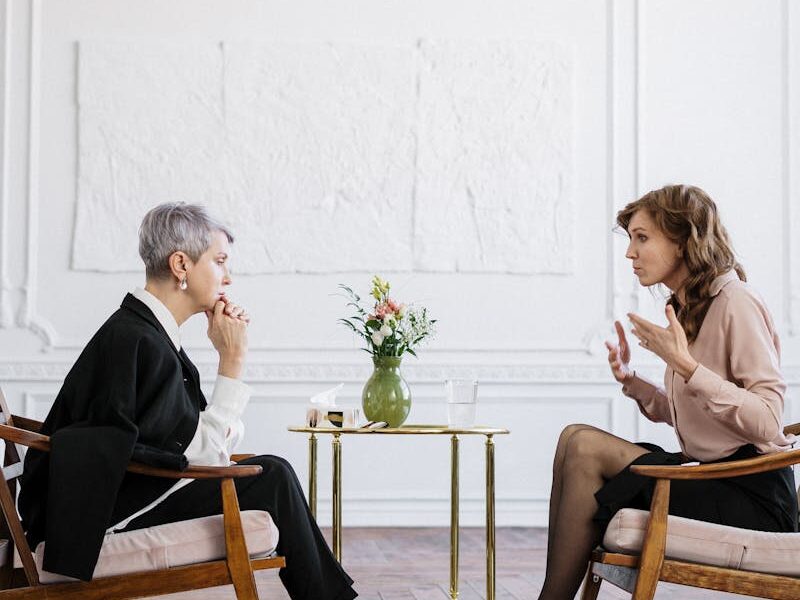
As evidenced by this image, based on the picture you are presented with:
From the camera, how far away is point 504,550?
430cm

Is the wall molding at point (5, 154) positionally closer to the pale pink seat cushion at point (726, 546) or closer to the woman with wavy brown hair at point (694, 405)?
the woman with wavy brown hair at point (694, 405)

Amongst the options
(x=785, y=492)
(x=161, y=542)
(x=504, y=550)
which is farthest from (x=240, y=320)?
(x=504, y=550)

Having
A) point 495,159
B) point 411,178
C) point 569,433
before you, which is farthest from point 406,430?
point 495,159

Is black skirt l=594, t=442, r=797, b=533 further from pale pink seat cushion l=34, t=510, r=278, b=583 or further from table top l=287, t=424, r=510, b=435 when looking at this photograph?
pale pink seat cushion l=34, t=510, r=278, b=583

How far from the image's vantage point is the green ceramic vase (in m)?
3.14

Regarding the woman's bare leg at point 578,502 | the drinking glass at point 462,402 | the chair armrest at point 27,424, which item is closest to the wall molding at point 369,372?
the drinking glass at point 462,402

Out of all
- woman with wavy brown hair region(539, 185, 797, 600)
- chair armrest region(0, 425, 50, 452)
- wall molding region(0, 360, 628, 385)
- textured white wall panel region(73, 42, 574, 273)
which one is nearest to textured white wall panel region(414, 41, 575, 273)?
textured white wall panel region(73, 42, 574, 273)

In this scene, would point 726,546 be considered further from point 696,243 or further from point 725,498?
point 696,243

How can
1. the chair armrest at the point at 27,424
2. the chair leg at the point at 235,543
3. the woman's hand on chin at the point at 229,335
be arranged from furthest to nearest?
the chair armrest at the point at 27,424
the woman's hand on chin at the point at 229,335
the chair leg at the point at 235,543

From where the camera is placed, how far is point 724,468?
227 cm

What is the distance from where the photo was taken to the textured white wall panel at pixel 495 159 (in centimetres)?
500

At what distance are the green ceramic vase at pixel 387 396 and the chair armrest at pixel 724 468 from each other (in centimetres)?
104

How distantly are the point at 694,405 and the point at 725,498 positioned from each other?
0.86ft

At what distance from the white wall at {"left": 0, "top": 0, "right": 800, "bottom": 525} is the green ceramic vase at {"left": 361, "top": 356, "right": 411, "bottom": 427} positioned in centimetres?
171
